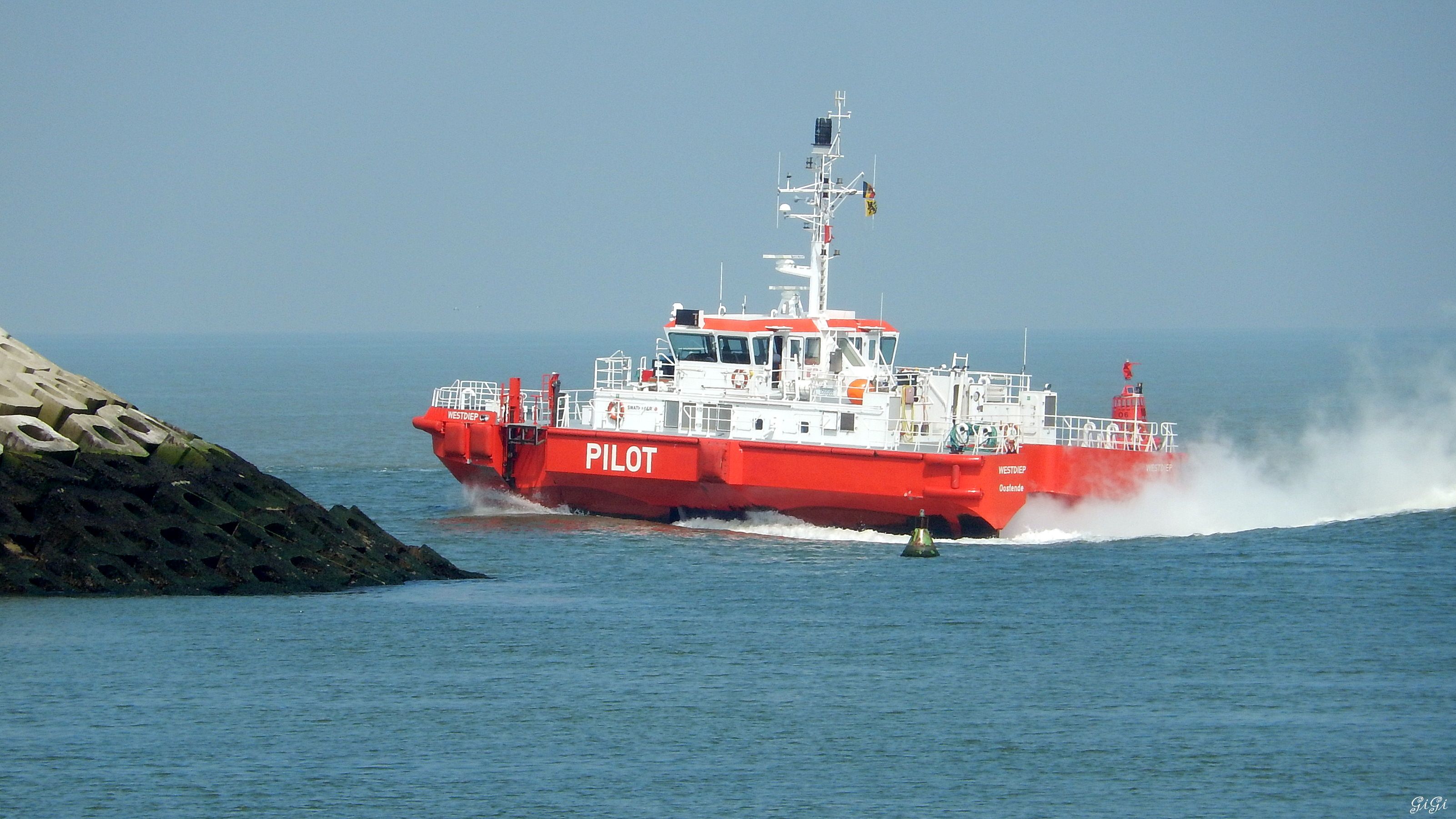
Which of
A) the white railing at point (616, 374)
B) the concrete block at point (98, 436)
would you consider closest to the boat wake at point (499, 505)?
the white railing at point (616, 374)

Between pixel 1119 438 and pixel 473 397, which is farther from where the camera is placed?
pixel 473 397

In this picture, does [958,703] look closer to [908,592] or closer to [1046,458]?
[908,592]

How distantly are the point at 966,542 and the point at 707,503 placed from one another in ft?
17.2

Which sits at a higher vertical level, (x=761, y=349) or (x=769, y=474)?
(x=761, y=349)

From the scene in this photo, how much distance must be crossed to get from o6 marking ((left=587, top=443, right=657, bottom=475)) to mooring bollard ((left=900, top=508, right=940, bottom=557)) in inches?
236

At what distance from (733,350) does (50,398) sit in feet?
44.1

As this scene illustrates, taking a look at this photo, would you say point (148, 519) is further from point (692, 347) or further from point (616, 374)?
point (692, 347)

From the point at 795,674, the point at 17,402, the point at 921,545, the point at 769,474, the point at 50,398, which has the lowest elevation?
the point at 795,674

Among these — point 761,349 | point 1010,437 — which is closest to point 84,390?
point 761,349

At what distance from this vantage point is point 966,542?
33188 millimetres

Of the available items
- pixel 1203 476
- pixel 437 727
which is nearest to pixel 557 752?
pixel 437 727

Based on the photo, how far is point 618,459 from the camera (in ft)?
116

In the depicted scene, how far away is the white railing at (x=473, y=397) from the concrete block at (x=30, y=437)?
10.6 m

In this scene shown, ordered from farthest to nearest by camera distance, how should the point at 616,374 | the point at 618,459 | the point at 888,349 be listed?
the point at 616,374 → the point at 888,349 → the point at 618,459
